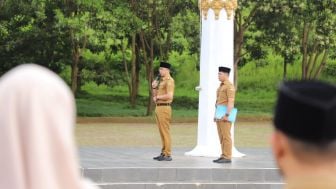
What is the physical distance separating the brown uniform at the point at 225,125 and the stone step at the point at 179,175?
864mm

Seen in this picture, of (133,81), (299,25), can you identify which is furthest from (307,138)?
(133,81)

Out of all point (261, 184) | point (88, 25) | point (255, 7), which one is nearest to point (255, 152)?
point (261, 184)

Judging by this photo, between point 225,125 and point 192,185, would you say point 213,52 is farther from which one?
point 192,185

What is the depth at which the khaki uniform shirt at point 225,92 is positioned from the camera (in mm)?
15127

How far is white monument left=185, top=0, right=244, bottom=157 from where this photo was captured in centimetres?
1667

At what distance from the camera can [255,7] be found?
31953mm

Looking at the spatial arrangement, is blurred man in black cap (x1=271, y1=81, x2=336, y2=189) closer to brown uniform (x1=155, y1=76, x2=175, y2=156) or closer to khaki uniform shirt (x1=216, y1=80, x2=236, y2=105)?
khaki uniform shirt (x1=216, y1=80, x2=236, y2=105)

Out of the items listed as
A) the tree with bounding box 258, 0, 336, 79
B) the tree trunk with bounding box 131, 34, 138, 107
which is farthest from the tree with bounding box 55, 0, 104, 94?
the tree with bounding box 258, 0, 336, 79

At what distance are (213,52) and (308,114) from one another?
14.3 metres

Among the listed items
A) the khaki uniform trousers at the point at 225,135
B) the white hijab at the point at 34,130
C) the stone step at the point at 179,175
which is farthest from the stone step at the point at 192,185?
the white hijab at the point at 34,130

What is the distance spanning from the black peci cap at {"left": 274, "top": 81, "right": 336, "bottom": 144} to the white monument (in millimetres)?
13911

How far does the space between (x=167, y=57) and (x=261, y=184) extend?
20552 millimetres

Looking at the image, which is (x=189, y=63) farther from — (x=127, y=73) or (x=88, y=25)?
(x=88, y=25)

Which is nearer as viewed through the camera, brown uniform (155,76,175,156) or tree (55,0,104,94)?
brown uniform (155,76,175,156)
